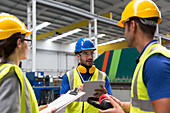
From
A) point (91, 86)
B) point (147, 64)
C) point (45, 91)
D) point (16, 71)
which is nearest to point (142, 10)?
point (147, 64)

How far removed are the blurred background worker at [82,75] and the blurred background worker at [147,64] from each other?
53.6 inches

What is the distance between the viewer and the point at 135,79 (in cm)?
120

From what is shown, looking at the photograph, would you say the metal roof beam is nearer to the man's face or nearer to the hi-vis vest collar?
the man's face

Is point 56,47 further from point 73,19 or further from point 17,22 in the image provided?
point 17,22

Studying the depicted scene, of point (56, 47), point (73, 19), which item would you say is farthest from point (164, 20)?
point (56, 47)

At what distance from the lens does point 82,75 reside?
273cm

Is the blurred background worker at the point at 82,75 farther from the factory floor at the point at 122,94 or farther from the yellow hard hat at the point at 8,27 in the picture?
the factory floor at the point at 122,94

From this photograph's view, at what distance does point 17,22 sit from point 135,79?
3.43 feet

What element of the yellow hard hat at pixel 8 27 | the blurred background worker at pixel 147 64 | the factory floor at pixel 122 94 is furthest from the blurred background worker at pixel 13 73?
the factory floor at pixel 122 94

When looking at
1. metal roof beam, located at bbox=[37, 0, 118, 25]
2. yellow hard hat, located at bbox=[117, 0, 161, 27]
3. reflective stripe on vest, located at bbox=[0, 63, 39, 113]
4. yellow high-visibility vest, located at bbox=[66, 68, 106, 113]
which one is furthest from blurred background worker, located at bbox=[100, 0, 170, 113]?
metal roof beam, located at bbox=[37, 0, 118, 25]

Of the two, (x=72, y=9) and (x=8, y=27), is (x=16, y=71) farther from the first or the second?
(x=72, y=9)

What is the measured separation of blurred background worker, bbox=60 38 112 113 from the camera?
8.20ft

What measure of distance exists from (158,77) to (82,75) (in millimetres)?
1823

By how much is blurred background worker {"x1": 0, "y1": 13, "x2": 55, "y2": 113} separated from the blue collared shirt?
867 mm
